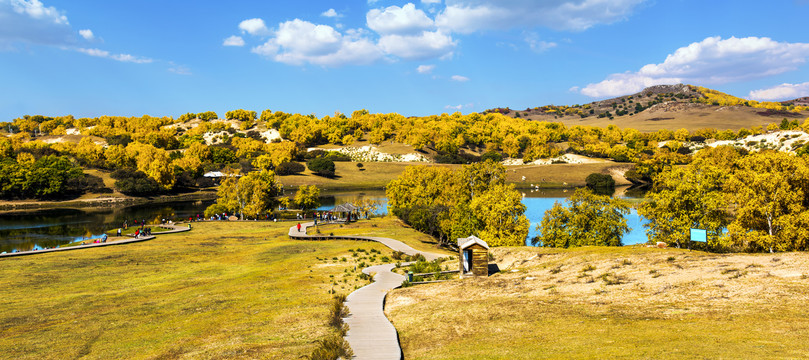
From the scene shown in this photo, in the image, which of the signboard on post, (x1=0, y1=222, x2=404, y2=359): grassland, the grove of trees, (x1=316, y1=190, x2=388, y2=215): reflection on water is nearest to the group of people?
(x1=0, y1=222, x2=404, y2=359): grassland

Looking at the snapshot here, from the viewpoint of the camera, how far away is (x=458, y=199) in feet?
220

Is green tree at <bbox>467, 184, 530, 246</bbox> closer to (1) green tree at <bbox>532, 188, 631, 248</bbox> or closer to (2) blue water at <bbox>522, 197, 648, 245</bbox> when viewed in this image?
(1) green tree at <bbox>532, 188, 631, 248</bbox>

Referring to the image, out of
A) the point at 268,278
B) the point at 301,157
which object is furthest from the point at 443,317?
the point at 301,157

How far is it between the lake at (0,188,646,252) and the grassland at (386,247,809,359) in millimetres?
24723

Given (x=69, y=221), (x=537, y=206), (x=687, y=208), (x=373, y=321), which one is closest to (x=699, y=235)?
(x=687, y=208)

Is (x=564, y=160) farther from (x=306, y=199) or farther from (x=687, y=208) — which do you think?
(x=687, y=208)

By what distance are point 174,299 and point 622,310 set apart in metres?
25.4

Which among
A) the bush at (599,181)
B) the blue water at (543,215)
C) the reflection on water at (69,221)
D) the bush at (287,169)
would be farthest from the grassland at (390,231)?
the bush at (599,181)

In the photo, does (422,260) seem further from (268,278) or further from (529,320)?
(529,320)

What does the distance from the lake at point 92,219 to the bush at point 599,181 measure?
68.2ft

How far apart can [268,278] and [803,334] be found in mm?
30617

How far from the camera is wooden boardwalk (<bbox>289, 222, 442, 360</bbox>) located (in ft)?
56.1

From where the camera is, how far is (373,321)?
2131 cm

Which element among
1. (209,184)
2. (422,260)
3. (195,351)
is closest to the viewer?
(195,351)
